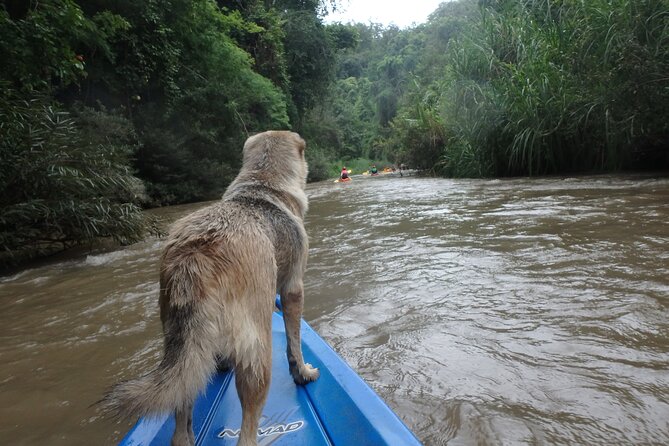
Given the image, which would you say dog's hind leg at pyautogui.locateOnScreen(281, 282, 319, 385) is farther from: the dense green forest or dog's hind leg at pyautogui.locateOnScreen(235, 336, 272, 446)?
the dense green forest

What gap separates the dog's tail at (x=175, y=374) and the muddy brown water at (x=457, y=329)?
3.31 ft

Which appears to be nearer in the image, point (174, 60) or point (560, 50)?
point (560, 50)

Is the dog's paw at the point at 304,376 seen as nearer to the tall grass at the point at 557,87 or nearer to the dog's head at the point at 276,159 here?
the dog's head at the point at 276,159

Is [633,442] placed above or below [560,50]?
below

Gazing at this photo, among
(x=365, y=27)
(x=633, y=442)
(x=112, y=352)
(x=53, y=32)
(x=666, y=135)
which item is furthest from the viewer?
(x=365, y=27)

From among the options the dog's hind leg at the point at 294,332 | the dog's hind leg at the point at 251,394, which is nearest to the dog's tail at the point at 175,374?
the dog's hind leg at the point at 251,394

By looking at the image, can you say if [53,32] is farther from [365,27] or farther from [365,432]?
[365,27]

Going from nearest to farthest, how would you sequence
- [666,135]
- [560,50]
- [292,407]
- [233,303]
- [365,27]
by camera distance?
[233,303]
[292,407]
[666,135]
[560,50]
[365,27]

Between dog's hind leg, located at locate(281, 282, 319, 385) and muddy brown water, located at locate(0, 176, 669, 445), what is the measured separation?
470 millimetres

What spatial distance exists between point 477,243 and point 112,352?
440cm

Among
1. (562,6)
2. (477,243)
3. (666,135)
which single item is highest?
(562,6)

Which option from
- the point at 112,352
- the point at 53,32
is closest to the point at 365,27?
the point at 53,32

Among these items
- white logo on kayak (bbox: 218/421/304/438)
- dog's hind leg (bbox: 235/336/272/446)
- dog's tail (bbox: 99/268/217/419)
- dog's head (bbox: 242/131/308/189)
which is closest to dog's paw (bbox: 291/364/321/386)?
white logo on kayak (bbox: 218/421/304/438)

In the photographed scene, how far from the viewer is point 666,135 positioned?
1145 centimetres
